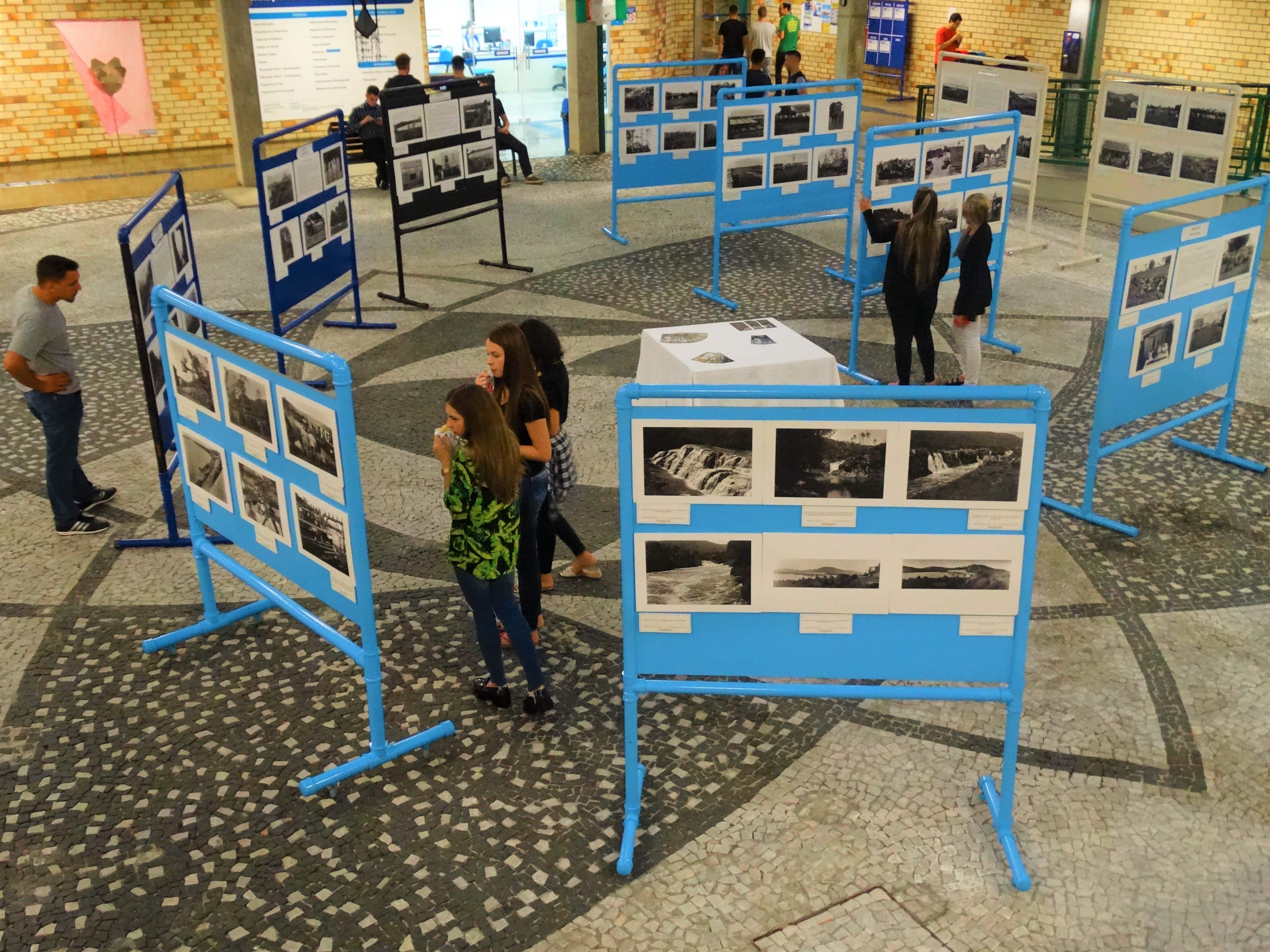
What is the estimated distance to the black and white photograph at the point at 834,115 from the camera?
438 inches

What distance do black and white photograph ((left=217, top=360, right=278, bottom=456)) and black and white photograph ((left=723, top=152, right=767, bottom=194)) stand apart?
6625 mm

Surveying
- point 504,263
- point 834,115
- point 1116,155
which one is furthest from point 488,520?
point 1116,155

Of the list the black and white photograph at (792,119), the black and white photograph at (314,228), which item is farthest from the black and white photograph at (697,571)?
the black and white photograph at (792,119)

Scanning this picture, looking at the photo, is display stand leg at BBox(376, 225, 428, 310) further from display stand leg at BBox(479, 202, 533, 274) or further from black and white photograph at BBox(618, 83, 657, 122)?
black and white photograph at BBox(618, 83, 657, 122)

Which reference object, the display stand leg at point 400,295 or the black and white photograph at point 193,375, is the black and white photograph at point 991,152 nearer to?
the display stand leg at point 400,295

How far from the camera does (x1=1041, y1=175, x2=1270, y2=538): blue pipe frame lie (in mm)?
6984

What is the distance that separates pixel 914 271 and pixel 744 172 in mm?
2925

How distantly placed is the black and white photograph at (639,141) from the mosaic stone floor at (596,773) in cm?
579

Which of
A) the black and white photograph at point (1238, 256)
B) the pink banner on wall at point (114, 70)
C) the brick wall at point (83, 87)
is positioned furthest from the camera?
the pink banner on wall at point (114, 70)

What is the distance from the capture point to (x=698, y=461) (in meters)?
4.06

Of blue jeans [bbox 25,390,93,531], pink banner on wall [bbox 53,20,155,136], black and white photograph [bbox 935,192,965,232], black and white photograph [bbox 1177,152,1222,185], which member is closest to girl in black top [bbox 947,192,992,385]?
black and white photograph [bbox 935,192,965,232]

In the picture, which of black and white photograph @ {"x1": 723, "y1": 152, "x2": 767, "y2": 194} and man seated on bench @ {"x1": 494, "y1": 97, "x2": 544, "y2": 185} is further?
man seated on bench @ {"x1": 494, "y1": 97, "x2": 544, "y2": 185}

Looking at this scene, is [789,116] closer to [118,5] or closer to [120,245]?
[120,245]

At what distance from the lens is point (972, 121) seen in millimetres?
9398
